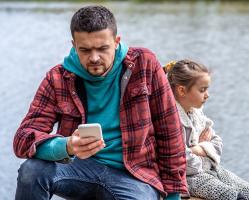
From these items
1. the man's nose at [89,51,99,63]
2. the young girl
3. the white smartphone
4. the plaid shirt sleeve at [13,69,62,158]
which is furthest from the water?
the white smartphone

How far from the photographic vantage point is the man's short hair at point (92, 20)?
11.9 feet

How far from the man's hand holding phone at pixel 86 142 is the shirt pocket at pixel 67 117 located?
384mm

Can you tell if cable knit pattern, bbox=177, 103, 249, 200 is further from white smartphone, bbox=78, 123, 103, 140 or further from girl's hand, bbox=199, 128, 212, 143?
white smartphone, bbox=78, 123, 103, 140

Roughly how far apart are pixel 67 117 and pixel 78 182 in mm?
352

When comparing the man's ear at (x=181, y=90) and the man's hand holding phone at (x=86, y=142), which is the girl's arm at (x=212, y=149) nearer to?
the man's ear at (x=181, y=90)

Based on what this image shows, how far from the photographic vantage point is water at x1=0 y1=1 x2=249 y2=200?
286 inches

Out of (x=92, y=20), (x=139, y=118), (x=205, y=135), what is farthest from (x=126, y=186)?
(x=205, y=135)

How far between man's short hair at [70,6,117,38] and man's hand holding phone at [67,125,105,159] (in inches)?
21.9

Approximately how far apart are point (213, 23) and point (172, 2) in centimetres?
1174

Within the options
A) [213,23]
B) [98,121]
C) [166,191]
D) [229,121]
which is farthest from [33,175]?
[213,23]

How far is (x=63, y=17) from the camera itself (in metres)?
23.5

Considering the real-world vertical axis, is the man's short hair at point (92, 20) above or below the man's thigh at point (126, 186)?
above

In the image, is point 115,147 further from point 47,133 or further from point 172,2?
point 172,2

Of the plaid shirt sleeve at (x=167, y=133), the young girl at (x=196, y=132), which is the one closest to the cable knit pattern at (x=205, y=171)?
the young girl at (x=196, y=132)
